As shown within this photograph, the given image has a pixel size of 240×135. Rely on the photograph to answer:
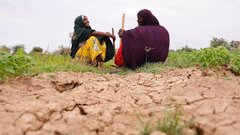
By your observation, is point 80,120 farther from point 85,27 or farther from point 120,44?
point 85,27

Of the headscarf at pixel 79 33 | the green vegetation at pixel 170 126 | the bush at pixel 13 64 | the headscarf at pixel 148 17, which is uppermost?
the headscarf at pixel 148 17

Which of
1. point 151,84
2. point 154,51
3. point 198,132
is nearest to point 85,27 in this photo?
point 154,51

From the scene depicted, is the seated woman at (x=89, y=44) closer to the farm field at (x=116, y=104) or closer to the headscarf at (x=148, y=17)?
the headscarf at (x=148, y=17)

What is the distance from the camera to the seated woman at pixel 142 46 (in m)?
6.93

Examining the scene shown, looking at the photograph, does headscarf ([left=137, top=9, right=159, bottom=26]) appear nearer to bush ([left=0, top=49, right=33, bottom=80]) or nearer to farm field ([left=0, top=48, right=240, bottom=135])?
farm field ([left=0, top=48, right=240, bottom=135])

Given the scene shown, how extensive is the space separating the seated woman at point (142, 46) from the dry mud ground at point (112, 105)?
→ 6.94ft

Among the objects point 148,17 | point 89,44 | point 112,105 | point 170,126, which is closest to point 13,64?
point 112,105

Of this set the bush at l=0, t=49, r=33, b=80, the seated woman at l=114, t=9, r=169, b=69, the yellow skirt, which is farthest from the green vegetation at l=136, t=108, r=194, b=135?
the yellow skirt

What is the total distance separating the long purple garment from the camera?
693 cm

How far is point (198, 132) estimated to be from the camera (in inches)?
116

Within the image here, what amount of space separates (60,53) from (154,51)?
3726 mm

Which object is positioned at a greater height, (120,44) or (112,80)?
(120,44)

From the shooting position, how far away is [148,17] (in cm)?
751

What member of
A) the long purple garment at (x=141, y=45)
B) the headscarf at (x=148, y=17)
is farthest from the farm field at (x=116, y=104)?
the headscarf at (x=148, y=17)
